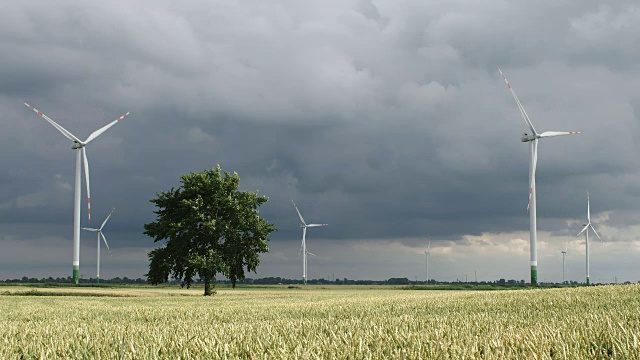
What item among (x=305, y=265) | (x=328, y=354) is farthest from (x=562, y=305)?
(x=305, y=265)

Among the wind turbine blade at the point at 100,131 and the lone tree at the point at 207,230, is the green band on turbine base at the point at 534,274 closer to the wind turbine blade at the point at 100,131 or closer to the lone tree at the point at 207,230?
the lone tree at the point at 207,230

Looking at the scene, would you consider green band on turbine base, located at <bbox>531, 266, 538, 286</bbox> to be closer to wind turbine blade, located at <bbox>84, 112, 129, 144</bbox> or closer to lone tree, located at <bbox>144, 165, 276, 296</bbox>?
lone tree, located at <bbox>144, 165, 276, 296</bbox>

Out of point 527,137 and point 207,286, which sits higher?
point 527,137

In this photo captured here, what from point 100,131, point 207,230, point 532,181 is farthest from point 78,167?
point 532,181

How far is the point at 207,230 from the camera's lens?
6269cm

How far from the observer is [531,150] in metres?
80.1

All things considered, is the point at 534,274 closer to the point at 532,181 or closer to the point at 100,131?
the point at 532,181

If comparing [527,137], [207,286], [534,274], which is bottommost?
[534,274]

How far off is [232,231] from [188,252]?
536 centimetres

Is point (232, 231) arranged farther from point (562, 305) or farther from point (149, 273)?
point (562, 305)

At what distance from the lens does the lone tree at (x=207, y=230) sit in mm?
61375

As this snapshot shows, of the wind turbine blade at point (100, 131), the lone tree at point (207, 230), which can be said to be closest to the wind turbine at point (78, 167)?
the wind turbine blade at point (100, 131)

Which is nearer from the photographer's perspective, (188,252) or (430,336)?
(430,336)

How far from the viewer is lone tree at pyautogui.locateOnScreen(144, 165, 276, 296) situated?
61.4m
